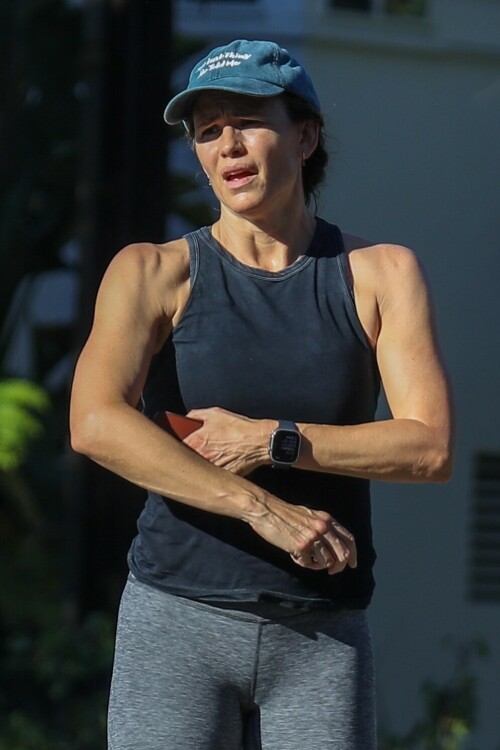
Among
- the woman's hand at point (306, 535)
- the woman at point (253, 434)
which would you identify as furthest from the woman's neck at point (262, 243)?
the woman's hand at point (306, 535)

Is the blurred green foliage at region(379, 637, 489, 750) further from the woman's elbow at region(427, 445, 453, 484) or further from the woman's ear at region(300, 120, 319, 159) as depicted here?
the woman's ear at region(300, 120, 319, 159)

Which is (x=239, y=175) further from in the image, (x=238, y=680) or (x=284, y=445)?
(x=238, y=680)

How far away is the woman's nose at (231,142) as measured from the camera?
2479 millimetres

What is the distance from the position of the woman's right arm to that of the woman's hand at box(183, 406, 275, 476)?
0.03 metres

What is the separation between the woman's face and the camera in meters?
2.48

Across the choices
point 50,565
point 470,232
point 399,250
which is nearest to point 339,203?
point 470,232

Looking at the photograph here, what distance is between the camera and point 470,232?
543cm

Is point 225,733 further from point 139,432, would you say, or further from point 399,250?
point 399,250

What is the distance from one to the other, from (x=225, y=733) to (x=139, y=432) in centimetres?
54

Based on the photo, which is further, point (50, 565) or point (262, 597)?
point (50, 565)

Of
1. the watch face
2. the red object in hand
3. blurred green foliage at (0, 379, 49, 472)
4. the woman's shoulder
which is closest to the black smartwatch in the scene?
the watch face

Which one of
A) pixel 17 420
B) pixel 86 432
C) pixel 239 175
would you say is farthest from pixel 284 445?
pixel 17 420

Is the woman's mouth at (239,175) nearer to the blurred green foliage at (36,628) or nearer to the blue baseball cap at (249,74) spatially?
the blue baseball cap at (249,74)

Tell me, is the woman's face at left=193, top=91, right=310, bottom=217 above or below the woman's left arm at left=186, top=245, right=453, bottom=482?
above
